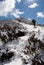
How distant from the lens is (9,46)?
23844 mm

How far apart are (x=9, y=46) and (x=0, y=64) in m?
3.95

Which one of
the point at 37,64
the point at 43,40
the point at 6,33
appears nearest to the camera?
the point at 37,64

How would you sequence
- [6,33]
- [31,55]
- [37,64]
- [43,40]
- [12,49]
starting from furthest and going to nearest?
[6,33] < [43,40] < [12,49] < [31,55] < [37,64]

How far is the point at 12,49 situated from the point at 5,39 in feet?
12.6

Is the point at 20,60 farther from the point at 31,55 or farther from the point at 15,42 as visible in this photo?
the point at 15,42

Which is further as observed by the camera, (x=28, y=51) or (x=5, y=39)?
(x=5, y=39)

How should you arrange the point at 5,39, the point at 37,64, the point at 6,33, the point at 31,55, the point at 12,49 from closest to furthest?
1. the point at 37,64
2. the point at 31,55
3. the point at 12,49
4. the point at 5,39
5. the point at 6,33

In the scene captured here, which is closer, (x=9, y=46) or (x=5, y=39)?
(x=9, y=46)

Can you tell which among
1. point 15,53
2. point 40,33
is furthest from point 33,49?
point 40,33

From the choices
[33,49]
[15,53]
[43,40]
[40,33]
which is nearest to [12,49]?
[15,53]

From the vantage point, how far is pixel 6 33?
1155 inches

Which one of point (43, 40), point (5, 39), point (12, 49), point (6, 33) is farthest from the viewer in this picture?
point (6, 33)

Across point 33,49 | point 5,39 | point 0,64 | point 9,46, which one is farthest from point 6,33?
point 0,64

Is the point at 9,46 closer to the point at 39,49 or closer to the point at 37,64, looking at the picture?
the point at 39,49
